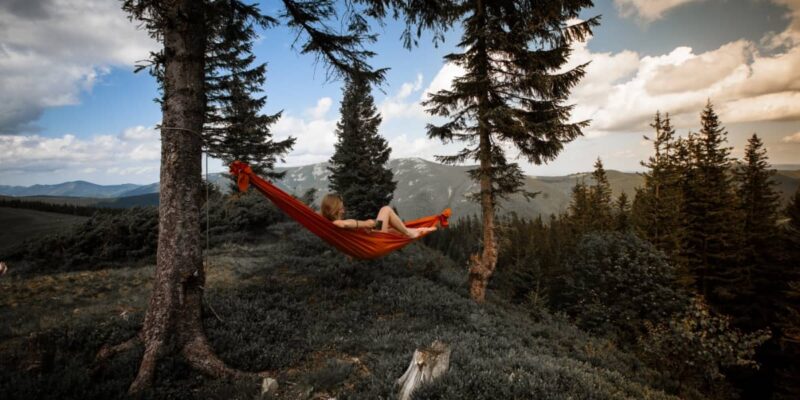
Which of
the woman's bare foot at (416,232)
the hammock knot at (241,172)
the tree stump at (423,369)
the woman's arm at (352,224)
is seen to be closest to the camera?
the tree stump at (423,369)

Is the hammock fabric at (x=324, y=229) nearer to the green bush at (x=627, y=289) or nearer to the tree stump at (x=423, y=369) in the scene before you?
the tree stump at (x=423, y=369)

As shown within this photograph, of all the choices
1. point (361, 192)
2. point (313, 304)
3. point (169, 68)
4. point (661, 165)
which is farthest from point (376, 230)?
point (661, 165)

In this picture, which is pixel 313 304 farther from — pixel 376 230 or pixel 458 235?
pixel 458 235

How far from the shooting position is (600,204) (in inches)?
1038

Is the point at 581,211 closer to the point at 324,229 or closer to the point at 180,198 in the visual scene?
the point at 324,229

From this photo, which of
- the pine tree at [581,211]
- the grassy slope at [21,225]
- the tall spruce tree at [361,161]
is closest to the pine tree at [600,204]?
the pine tree at [581,211]

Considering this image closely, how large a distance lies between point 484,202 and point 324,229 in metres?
4.76

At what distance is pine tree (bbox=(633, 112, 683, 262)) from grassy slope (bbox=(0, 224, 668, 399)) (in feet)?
37.2

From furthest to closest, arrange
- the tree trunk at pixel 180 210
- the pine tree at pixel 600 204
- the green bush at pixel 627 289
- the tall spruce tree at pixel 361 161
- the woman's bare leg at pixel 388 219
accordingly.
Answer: the pine tree at pixel 600 204 → the tall spruce tree at pixel 361 161 → the green bush at pixel 627 289 → the woman's bare leg at pixel 388 219 → the tree trunk at pixel 180 210

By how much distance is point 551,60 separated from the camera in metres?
7.89

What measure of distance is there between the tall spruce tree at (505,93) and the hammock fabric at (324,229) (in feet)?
11.1

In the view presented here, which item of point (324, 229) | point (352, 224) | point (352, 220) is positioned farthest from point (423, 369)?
point (352, 220)

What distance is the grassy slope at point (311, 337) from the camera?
12.8 ft

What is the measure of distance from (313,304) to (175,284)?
3.45 m
